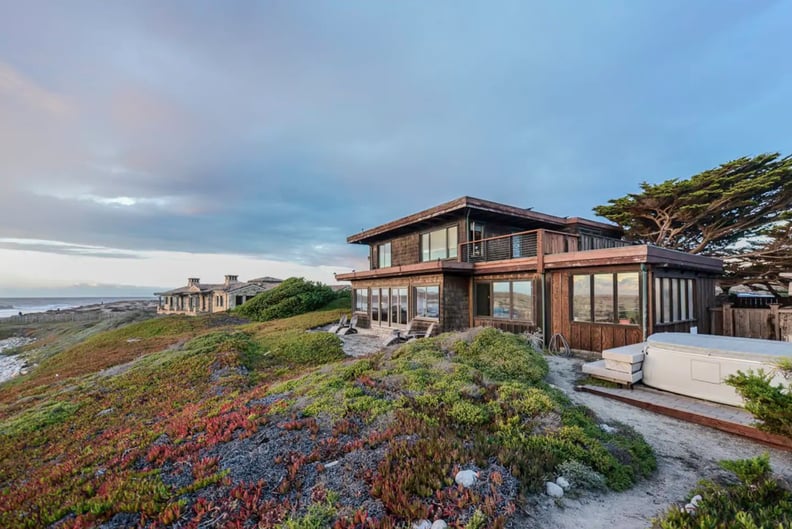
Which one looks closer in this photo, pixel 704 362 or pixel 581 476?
pixel 581 476

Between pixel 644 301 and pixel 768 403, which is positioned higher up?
pixel 644 301

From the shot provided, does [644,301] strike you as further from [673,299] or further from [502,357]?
[502,357]

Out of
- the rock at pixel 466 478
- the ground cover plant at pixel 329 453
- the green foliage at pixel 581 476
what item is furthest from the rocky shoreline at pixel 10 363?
the green foliage at pixel 581 476

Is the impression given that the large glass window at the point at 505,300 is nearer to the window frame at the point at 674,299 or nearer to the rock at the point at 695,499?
the window frame at the point at 674,299

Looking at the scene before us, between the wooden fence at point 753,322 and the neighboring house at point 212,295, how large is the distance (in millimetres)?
38336

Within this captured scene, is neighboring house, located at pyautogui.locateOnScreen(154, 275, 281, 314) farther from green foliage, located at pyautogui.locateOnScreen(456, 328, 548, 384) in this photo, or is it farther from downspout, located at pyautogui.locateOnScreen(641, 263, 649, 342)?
downspout, located at pyautogui.locateOnScreen(641, 263, 649, 342)

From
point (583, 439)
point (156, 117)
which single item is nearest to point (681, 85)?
point (583, 439)

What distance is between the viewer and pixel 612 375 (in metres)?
6.83

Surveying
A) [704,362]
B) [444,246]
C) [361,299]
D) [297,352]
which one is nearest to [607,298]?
[704,362]

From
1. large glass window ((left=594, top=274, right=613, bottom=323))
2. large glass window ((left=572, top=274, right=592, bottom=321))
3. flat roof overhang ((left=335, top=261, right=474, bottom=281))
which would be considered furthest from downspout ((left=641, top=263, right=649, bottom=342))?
flat roof overhang ((left=335, top=261, right=474, bottom=281))

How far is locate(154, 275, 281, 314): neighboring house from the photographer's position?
36609mm

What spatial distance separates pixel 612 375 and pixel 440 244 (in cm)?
929

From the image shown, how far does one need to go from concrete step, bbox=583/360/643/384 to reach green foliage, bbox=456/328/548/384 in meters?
0.98

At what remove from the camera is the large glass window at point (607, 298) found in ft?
29.8
